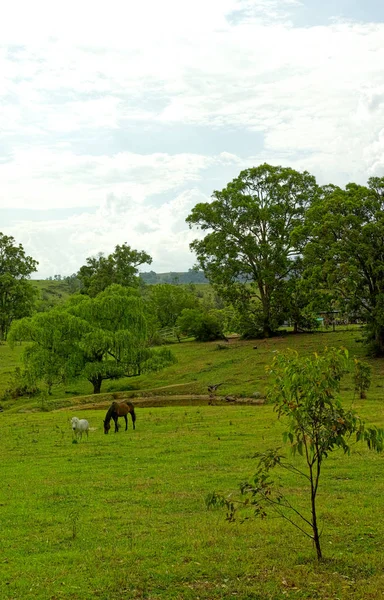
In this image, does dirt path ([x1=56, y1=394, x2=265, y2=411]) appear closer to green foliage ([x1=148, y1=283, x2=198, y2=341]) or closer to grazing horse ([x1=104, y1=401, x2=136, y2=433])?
grazing horse ([x1=104, y1=401, x2=136, y2=433])

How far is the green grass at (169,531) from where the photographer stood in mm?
9094

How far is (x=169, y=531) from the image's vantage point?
11.7 metres

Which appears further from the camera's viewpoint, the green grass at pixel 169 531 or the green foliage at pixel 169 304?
the green foliage at pixel 169 304

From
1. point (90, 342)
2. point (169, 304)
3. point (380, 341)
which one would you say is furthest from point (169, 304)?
point (380, 341)

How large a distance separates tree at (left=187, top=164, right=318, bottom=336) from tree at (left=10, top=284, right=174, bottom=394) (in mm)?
15484

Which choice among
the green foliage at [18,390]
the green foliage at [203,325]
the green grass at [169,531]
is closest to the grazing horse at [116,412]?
the green grass at [169,531]

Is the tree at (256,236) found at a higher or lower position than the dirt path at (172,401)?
higher

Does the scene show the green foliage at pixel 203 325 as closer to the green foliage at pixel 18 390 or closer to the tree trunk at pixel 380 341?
the tree trunk at pixel 380 341

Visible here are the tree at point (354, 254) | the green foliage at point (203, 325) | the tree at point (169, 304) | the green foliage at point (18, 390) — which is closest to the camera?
the tree at point (354, 254)

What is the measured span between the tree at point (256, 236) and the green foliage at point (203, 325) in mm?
9202

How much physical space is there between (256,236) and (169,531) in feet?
165

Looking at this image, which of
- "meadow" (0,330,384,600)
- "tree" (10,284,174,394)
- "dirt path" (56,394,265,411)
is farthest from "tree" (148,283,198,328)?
"meadow" (0,330,384,600)

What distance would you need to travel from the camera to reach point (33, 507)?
1384 centimetres

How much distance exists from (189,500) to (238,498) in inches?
47.8
